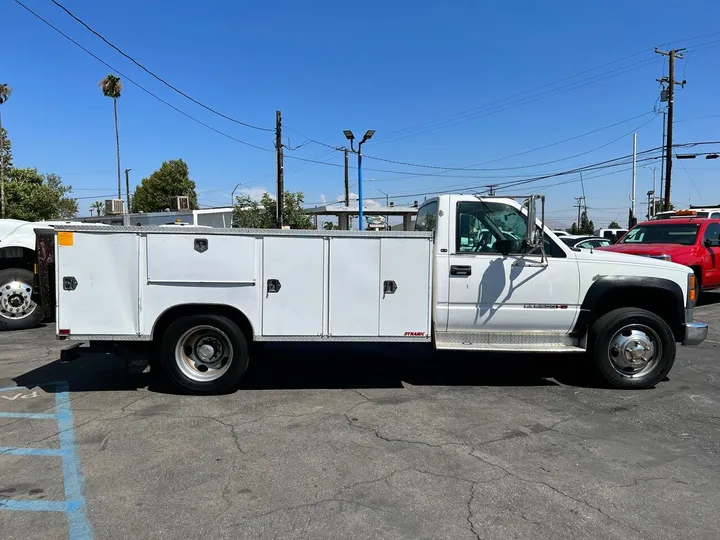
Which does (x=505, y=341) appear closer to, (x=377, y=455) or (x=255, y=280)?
(x=377, y=455)

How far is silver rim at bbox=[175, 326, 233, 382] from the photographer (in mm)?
5535

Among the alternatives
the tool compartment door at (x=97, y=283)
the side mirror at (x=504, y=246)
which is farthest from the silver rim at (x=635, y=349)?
the tool compartment door at (x=97, y=283)

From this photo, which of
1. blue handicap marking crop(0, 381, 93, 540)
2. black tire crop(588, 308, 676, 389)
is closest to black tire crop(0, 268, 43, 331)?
blue handicap marking crop(0, 381, 93, 540)

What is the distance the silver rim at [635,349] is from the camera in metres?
5.79

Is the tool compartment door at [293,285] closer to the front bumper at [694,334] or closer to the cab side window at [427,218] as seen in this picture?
the cab side window at [427,218]

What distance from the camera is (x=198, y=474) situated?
152 inches

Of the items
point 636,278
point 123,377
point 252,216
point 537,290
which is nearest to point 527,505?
point 537,290

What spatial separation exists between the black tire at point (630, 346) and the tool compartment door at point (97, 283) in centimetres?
497

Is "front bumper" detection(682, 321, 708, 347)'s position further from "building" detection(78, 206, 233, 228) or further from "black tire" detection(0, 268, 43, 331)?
"building" detection(78, 206, 233, 228)

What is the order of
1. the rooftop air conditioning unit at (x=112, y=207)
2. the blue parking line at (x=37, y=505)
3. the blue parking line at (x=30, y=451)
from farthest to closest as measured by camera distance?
the rooftop air conditioning unit at (x=112, y=207) → the blue parking line at (x=30, y=451) → the blue parking line at (x=37, y=505)

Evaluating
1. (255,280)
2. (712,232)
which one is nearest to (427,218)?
(255,280)

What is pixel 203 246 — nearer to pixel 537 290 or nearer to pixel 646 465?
pixel 537 290

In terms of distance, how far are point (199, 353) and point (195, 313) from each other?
44 cm

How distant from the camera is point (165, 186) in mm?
61812
